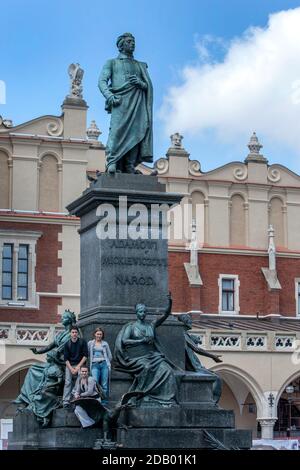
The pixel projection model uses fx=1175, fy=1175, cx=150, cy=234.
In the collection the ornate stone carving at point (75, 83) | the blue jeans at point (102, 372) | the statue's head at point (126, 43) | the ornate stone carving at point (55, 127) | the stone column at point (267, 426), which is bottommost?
the stone column at point (267, 426)

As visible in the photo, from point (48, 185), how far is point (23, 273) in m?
3.55

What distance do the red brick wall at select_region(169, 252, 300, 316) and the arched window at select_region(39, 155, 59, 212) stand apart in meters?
5.38

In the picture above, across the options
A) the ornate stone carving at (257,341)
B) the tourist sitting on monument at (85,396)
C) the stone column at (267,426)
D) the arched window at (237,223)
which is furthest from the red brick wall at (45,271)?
the tourist sitting on monument at (85,396)

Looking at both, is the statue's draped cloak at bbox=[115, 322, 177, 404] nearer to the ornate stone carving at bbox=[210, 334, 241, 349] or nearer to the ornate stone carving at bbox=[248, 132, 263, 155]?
the ornate stone carving at bbox=[210, 334, 241, 349]

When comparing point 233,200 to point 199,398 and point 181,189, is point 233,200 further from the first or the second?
point 199,398

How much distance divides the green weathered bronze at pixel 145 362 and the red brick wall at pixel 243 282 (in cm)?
3114

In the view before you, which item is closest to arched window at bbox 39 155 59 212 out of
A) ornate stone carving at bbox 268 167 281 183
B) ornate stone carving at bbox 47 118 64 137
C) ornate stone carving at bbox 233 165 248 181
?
ornate stone carving at bbox 47 118 64 137

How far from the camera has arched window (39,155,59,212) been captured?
4334 centimetres

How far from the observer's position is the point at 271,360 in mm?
39375

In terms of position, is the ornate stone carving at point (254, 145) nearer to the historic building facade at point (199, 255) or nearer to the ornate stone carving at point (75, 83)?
the historic building facade at point (199, 255)

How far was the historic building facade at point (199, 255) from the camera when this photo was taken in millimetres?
39219

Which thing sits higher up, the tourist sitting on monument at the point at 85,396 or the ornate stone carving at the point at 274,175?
the ornate stone carving at the point at 274,175

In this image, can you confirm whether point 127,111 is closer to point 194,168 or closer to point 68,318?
point 68,318
